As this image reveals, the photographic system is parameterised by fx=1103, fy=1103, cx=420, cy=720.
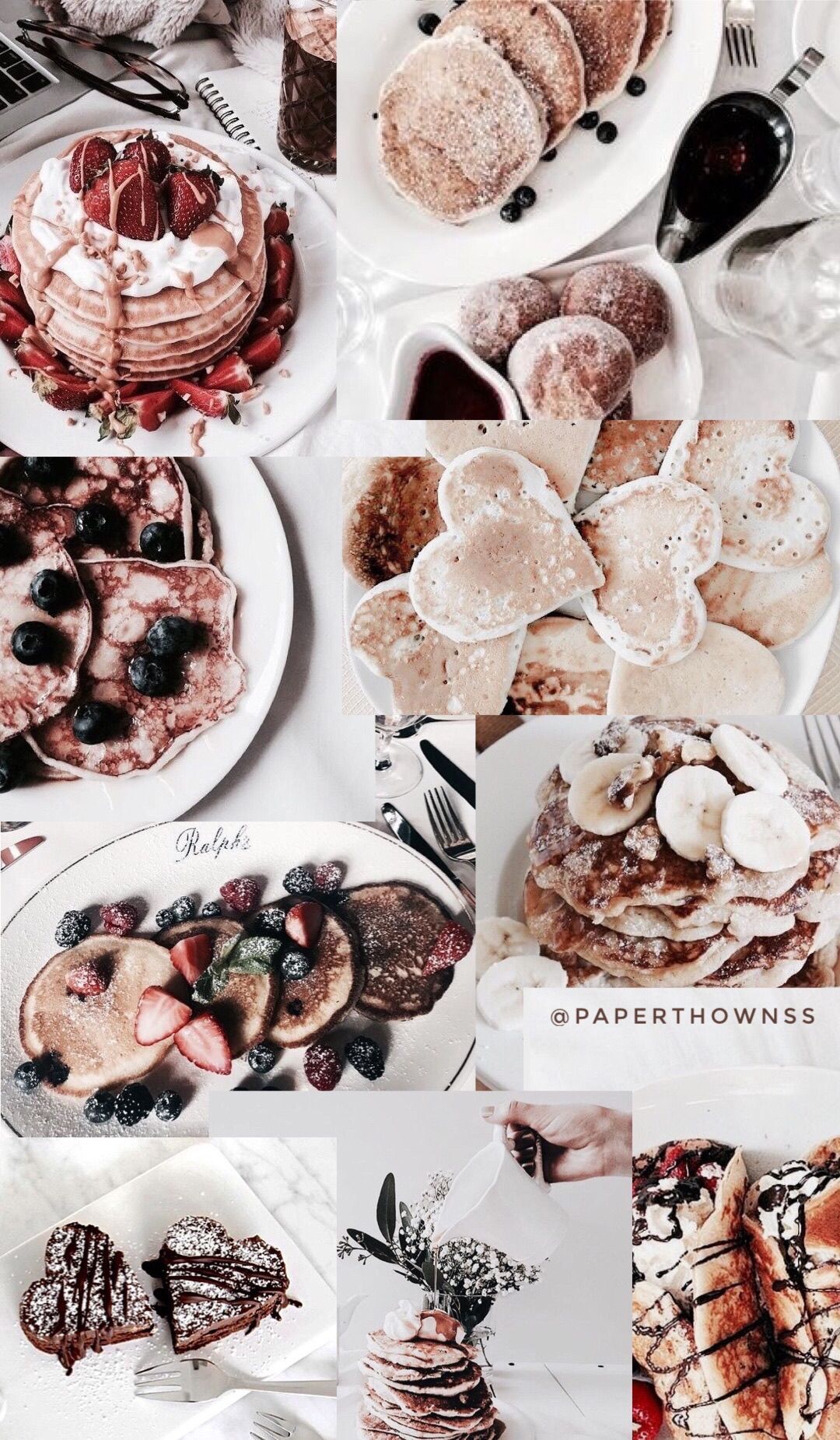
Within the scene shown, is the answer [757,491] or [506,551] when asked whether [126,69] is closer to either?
[506,551]

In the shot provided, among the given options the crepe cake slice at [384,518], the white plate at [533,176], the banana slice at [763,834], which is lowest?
the banana slice at [763,834]

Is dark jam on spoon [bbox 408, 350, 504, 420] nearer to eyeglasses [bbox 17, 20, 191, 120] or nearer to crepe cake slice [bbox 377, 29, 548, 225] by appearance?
crepe cake slice [bbox 377, 29, 548, 225]

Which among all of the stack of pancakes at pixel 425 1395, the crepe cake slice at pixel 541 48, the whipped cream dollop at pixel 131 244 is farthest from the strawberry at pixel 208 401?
the stack of pancakes at pixel 425 1395

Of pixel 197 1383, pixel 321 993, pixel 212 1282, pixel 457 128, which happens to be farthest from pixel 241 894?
pixel 457 128

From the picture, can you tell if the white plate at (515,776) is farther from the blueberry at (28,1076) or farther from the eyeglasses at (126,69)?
the eyeglasses at (126,69)

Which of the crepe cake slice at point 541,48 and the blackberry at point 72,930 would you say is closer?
the crepe cake slice at point 541,48

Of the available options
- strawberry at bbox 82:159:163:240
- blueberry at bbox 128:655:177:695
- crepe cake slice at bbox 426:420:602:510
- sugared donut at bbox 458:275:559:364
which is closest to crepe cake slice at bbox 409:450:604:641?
crepe cake slice at bbox 426:420:602:510
